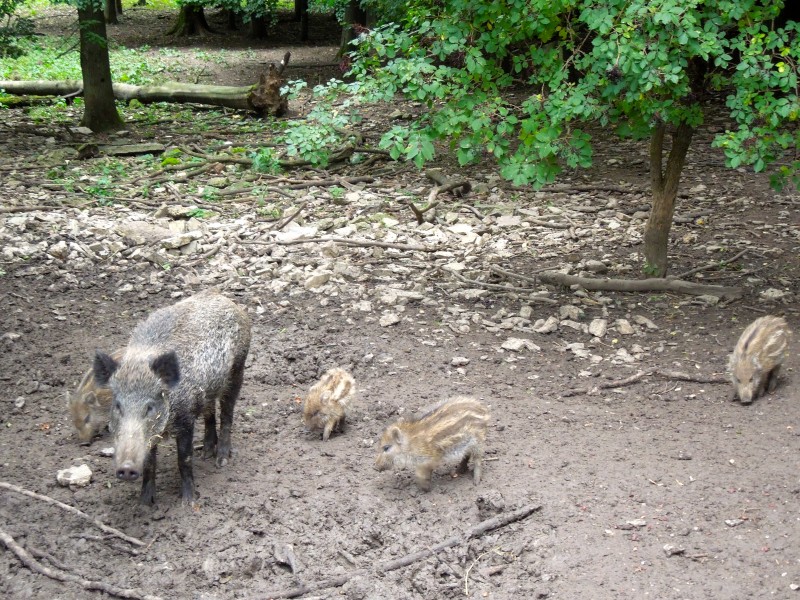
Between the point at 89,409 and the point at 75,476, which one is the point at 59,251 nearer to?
the point at 89,409

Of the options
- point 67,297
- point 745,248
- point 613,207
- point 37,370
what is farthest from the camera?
point 613,207

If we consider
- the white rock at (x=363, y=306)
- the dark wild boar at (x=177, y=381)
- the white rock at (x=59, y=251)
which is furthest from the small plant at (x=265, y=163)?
the dark wild boar at (x=177, y=381)

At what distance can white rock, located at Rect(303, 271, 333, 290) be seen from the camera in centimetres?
827

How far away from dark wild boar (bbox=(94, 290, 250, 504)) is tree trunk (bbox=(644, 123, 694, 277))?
4.24 meters

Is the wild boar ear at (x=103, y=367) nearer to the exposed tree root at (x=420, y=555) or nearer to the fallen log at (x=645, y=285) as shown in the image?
the exposed tree root at (x=420, y=555)

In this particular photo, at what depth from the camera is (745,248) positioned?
899 cm

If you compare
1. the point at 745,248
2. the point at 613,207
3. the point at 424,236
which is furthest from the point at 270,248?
the point at 745,248

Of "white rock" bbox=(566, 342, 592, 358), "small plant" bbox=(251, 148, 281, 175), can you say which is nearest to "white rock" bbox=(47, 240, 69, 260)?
"small plant" bbox=(251, 148, 281, 175)

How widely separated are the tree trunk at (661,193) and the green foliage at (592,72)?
0.52 m

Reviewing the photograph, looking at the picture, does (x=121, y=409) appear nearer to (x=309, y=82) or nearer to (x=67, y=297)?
(x=67, y=297)

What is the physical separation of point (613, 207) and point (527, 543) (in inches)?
262

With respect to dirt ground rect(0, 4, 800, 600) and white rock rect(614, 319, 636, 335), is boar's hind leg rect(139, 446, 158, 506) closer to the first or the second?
dirt ground rect(0, 4, 800, 600)

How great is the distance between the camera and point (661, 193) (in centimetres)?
801

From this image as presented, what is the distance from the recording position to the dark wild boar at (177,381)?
14.9 ft
